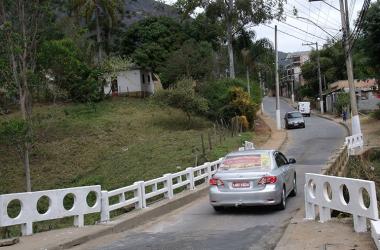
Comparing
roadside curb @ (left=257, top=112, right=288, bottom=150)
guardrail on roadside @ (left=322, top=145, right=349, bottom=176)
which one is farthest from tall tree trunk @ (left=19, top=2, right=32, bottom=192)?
roadside curb @ (left=257, top=112, right=288, bottom=150)

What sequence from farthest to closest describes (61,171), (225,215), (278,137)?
(278,137) → (61,171) → (225,215)

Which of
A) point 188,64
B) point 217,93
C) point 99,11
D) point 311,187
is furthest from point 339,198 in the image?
point 99,11

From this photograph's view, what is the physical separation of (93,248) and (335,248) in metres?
4.23

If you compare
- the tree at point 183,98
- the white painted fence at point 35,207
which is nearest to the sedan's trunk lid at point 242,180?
the white painted fence at point 35,207

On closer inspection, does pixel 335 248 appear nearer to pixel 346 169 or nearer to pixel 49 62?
pixel 346 169

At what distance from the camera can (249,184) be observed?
42.1 feet

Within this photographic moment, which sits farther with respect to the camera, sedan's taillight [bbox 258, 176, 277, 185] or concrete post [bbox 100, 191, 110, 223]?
sedan's taillight [bbox 258, 176, 277, 185]

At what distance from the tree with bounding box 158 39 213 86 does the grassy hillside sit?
3729mm

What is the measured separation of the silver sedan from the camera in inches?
502

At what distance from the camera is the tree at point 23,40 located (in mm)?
25984

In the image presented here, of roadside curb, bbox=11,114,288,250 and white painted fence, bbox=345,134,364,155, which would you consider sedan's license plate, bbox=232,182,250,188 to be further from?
white painted fence, bbox=345,134,364,155

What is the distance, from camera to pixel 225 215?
1311 cm

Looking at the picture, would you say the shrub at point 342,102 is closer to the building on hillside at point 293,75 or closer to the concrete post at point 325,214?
the concrete post at point 325,214

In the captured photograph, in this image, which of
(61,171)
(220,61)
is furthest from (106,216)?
(220,61)
